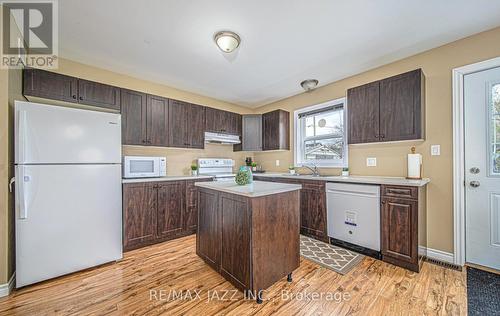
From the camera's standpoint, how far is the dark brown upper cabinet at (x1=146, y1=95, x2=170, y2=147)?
3201 mm

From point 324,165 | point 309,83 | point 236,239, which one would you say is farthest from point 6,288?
point 309,83

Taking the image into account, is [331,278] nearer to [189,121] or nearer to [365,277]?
[365,277]

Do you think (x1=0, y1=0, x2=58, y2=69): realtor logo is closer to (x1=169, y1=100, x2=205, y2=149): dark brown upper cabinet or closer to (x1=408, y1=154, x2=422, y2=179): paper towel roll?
(x1=169, y1=100, x2=205, y2=149): dark brown upper cabinet

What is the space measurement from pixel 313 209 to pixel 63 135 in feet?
10.6

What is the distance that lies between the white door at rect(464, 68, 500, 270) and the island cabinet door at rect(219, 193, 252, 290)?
2.50 m

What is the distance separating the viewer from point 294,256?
2061 mm

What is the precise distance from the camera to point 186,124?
3.65m

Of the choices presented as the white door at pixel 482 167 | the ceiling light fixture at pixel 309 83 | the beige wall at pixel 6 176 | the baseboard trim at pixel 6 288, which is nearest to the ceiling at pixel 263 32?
the ceiling light fixture at pixel 309 83

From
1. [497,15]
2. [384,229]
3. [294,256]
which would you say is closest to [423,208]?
[384,229]

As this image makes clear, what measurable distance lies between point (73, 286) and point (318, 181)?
3.08m

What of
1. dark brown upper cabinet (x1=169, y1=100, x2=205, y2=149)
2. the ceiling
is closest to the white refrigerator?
the ceiling

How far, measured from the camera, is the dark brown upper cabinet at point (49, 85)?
2.30 m

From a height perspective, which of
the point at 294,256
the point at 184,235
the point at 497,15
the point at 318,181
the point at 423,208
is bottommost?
the point at 184,235

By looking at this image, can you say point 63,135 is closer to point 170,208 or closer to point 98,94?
point 98,94
